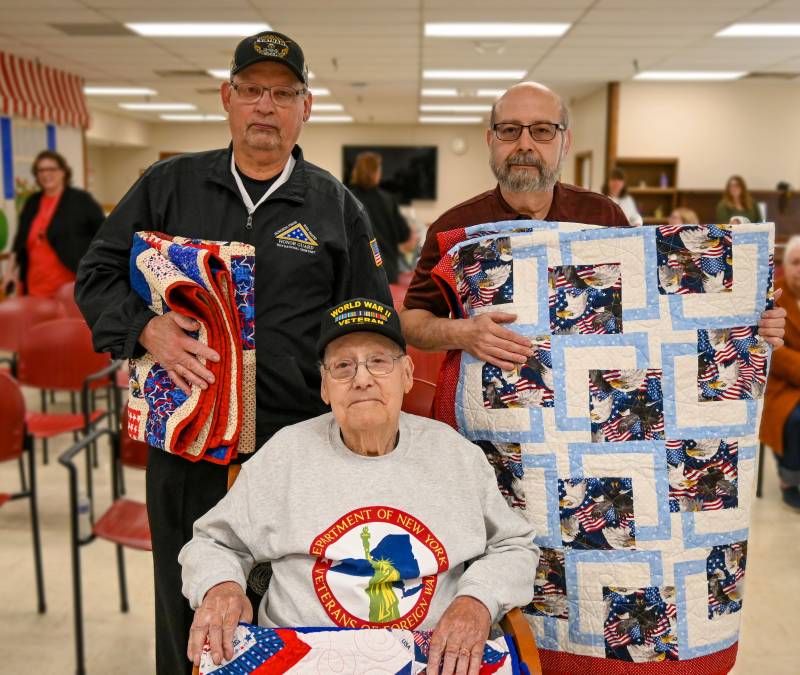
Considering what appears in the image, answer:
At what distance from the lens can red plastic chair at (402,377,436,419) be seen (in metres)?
1.96

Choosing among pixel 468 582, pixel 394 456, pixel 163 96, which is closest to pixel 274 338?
pixel 394 456

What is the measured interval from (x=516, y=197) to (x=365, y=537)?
0.91 m

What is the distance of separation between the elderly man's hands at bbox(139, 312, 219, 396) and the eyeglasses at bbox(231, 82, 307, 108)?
1.78 ft

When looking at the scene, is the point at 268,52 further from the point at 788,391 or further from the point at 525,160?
the point at 788,391

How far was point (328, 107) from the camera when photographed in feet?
47.0

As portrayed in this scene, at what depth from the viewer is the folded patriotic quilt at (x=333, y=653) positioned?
1.37m

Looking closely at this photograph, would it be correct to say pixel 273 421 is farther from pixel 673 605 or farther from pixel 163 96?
pixel 163 96

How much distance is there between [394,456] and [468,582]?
0.92 ft

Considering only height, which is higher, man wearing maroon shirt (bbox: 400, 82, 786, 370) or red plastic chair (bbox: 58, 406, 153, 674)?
man wearing maroon shirt (bbox: 400, 82, 786, 370)

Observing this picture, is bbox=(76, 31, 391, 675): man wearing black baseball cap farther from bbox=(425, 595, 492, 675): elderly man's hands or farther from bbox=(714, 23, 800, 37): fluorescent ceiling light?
bbox=(714, 23, 800, 37): fluorescent ceiling light

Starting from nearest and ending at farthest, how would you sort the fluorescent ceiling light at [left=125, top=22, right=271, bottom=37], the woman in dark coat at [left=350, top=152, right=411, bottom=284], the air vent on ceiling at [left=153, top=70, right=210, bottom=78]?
the woman in dark coat at [left=350, top=152, right=411, bottom=284], the fluorescent ceiling light at [left=125, top=22, right=271, bottom=37], the air vent on ceiling at [left=153, top=70, right=210, bottom=78]

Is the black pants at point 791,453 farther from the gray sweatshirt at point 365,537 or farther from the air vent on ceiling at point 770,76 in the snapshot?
the air vent on ceiling at point 770,76

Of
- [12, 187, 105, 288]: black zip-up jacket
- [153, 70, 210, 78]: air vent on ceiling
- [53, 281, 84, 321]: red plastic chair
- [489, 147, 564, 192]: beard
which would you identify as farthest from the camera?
[153, 70, 210, 78]: air vent on ceiling

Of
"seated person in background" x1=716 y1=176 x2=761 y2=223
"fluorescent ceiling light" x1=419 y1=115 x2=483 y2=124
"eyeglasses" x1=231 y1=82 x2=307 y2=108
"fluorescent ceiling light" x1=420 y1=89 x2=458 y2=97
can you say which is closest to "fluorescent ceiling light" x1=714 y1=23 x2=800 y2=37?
"seated person in background" x1=716 y1=176 x2=761 y2=223
